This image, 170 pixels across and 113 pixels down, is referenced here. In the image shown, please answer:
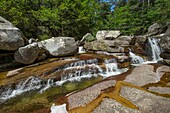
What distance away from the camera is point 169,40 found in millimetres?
9914

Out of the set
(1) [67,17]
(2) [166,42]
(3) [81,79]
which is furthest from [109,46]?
(1) [67,17]

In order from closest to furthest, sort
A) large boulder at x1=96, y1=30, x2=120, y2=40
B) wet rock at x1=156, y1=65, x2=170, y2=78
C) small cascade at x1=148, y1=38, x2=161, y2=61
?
Answer: wet rock at x1=156, y1=65, x2=170, y2=78
small cascade at x1=148, y1=38, x2=161, y2=61
large boulder at x1=96, y1=30, x2=120, y2=40

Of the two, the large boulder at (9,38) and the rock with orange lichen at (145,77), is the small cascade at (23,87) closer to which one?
the large boulder at (9,38)

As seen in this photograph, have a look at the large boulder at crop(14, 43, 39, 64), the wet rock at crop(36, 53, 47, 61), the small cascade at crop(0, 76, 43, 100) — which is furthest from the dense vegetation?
the small cascade at crop(0, 76, 43, 100)

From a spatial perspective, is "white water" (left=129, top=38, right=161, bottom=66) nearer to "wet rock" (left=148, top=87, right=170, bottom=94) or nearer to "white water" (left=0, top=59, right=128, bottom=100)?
"white water" (left=0, top=59, right=128, bottom=100)

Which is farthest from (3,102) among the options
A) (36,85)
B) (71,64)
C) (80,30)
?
(80,30)

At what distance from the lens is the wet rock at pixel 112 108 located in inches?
176

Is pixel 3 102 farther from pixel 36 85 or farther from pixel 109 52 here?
pixel 109 52

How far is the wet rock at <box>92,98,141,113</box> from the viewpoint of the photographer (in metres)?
4.46

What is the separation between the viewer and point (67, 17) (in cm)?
2178

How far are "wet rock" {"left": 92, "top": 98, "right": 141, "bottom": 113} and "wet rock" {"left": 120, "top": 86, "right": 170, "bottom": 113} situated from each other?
1.61ft

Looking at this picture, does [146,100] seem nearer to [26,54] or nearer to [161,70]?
[161,70]

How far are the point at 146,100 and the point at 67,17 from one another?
19.3 metres

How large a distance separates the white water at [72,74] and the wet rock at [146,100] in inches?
158
